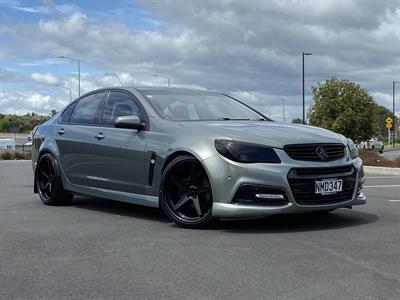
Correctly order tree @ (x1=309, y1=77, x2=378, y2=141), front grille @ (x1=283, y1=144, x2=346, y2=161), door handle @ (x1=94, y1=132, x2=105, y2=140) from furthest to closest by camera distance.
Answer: tree @ (x1=309, y1=77, x2=378, y2=141), door handle @ (x1=94, y1=132, x2=105, y2=140), front grille @ (x1=283, y1=144, x2=346, y2=161)

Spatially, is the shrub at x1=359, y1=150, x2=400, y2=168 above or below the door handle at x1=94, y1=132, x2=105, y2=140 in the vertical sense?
below

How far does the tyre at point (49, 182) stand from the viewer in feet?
27.1

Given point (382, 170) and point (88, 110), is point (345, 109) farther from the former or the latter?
point (88, 110)

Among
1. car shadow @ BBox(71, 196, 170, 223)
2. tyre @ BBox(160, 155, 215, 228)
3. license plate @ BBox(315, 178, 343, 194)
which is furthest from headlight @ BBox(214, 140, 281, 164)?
car shadow @ BBox(71, 196, 170, 223)

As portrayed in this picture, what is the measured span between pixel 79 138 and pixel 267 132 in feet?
9.23

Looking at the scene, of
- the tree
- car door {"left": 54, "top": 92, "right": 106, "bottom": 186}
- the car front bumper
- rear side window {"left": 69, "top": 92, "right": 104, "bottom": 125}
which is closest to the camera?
the car front bumper

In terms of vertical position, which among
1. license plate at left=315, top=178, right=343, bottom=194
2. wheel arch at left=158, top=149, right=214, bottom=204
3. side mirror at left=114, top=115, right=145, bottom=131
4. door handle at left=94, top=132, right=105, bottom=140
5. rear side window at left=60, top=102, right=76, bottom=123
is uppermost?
rear side window at left=60, top=102, right=76, bottom=123

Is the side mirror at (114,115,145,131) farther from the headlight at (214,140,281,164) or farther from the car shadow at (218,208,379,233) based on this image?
the car shadow at (218,208,379,233)

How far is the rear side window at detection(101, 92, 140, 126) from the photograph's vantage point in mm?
7250

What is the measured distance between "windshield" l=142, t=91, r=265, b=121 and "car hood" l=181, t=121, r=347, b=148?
366 mm

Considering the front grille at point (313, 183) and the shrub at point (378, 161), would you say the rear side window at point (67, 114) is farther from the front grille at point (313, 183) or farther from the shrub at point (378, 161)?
the shrub at point (378, 161)

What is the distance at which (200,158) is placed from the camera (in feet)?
19.9

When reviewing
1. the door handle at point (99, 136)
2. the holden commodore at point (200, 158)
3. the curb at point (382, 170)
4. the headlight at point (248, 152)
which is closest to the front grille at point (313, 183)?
the holden commodore at point (200, 158)

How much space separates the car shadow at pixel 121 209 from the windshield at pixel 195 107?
123cm
